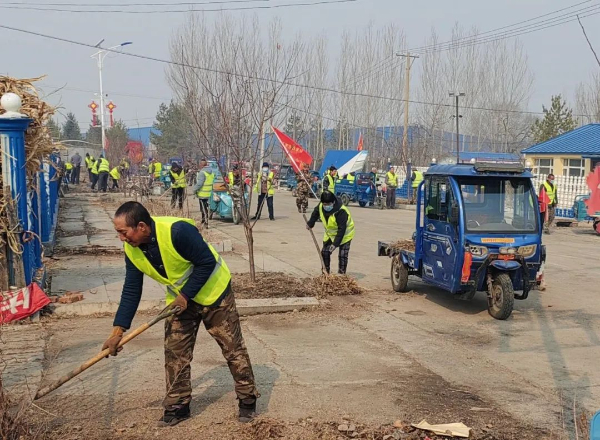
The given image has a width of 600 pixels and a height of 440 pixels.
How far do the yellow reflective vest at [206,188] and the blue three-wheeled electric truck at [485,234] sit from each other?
32.6 feet

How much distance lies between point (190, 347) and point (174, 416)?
1.65 ft

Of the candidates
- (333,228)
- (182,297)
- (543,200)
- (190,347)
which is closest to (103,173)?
(543,200)

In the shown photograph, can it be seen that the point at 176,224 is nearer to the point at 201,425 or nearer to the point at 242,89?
the point at 201,425

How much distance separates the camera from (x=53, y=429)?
4707mm

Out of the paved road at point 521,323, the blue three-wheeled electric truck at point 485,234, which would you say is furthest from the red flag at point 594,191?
the blue three-wheeled electric truck at point 485,234

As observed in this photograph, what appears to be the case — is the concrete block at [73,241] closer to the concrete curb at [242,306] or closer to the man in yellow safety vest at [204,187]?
the man in yellow safety vest at [204,187]

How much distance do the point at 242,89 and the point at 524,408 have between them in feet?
28.3

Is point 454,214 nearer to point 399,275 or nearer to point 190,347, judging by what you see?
point 399,275

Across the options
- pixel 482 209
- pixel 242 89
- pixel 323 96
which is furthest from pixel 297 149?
pixel 323 96

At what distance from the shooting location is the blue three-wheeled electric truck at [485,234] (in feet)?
28.5

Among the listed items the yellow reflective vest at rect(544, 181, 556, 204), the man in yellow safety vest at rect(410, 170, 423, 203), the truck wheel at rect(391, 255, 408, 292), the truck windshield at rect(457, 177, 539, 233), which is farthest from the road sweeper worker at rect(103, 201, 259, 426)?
the man in yellow safety vest at rect(410, 170, 423, 203)

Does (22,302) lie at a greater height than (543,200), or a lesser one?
lesser

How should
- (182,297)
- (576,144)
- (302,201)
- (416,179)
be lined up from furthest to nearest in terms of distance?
(576,144)
(416,179)
(302,201)
(182,297)

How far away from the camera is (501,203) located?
9141 mm
